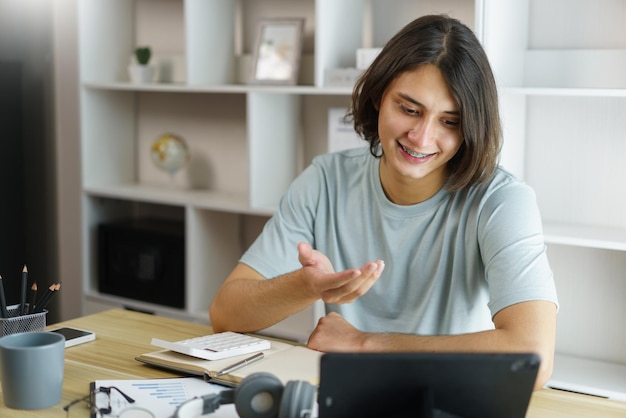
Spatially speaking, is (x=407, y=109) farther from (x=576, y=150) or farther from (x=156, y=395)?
(x=576, y=150)

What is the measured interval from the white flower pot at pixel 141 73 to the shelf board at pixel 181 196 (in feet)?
1.52

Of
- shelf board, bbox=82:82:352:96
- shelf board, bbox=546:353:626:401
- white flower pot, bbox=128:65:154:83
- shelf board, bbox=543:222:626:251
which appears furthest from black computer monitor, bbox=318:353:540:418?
white flower pot, bbox=128:65:154:83

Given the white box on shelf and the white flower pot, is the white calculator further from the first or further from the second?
the white flower pot

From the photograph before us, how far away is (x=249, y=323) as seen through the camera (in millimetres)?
1810

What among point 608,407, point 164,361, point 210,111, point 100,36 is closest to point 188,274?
point 210,111

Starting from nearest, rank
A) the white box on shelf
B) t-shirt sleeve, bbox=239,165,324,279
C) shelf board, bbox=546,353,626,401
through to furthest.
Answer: t-shirt sleeve, bbox=239,165,324,279, shelf board, bbox=546,353,626,401, the white box on shelf

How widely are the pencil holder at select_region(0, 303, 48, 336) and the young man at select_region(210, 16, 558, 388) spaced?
40 cm

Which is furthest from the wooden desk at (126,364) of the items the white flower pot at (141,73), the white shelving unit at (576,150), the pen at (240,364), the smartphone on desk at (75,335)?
the white flower pot at (141,73)

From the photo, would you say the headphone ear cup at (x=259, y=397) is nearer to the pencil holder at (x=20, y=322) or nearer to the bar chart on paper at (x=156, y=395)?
the bar chart on paper at (x=156, y=395)

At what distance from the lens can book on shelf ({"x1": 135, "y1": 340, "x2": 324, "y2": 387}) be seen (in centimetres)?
142

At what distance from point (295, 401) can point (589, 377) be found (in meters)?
1.75

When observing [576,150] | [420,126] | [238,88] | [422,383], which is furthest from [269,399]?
[238,88]

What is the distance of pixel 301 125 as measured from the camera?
11.0ft

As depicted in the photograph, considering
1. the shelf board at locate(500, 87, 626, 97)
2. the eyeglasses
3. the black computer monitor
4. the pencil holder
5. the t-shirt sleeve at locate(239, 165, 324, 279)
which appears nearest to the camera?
the black computer monitor
